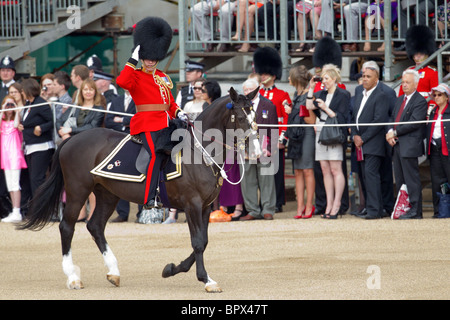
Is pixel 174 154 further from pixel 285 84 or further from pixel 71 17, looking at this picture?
pixel 71 17

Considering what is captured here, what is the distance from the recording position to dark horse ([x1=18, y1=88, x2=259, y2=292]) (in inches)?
310

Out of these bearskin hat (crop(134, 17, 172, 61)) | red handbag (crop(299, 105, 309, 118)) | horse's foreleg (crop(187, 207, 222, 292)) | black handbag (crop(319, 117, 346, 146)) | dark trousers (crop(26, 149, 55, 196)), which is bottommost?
horse's foreleg (crop(187, 207, 222, 292))

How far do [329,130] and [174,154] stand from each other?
3.91 metres

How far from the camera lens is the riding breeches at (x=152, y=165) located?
807 cm

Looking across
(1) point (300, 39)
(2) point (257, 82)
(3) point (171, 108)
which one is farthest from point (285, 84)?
(3) point (171, 108)

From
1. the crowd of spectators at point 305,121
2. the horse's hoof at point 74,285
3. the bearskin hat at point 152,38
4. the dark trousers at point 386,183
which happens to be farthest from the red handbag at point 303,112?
the horse's hoof at point 74,285

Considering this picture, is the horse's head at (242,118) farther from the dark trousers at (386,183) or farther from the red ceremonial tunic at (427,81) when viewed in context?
Answer: the red ceremonial tunic at (427,81)

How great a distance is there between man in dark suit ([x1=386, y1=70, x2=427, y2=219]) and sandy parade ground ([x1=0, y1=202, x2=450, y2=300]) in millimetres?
364

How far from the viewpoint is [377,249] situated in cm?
964

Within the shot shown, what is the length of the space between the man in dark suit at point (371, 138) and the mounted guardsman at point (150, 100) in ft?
12.8

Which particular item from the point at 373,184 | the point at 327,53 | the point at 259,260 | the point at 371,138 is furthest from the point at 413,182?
the point at 259,260

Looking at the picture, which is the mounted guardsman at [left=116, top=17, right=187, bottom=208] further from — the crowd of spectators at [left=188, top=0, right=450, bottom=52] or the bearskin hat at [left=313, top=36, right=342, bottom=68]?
the crowd of spectators at [left=188, top=0, right=450, bottom=52]

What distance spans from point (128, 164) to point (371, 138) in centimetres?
426

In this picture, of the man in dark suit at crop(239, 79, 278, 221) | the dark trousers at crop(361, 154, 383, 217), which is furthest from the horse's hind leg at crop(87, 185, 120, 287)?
the dark trousers at crop(361, 154, 383, 217)
